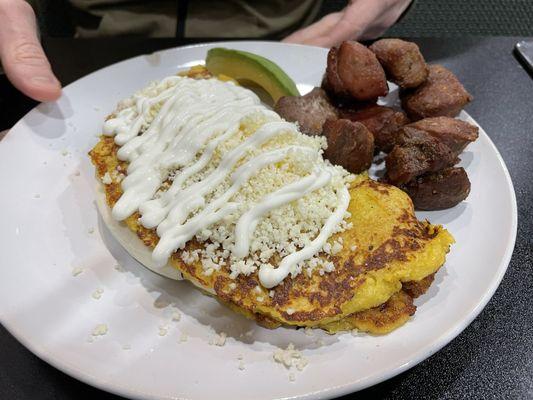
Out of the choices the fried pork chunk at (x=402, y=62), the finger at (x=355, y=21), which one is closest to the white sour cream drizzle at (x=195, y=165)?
the fried pork chunk at (x=402, y=62)

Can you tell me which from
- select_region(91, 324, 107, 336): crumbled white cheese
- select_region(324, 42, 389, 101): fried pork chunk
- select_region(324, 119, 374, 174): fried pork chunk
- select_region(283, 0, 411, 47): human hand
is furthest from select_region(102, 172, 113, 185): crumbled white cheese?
select_region(283, 0, 411, 47): human hand

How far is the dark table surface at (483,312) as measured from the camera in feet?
5.10

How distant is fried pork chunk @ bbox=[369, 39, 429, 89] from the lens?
2.20 m

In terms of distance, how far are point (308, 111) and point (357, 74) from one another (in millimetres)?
261

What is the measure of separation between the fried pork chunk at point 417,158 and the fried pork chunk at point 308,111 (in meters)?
0.34

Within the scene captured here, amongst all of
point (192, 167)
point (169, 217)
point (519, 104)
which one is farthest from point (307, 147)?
point (519, 104)

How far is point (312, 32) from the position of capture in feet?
9.68

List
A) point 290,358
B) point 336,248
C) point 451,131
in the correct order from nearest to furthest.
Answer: point 290,358
point 336,248
point 451,131

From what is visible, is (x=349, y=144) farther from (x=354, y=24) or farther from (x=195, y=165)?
(x=354, y=24)

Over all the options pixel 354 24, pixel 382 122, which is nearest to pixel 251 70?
pixel 382 122

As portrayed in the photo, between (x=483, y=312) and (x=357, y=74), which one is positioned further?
(x=357, y=74)

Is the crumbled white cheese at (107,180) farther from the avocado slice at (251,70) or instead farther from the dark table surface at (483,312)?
the avocado slice at (251,70)

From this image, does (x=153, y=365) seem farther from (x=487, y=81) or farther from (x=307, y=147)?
(x=487, y=81)

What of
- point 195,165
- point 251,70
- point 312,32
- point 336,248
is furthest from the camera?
point 312,32
